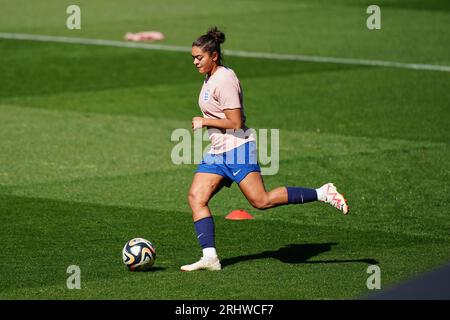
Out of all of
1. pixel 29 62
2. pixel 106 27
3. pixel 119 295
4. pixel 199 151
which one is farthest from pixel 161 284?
pixel 106 27

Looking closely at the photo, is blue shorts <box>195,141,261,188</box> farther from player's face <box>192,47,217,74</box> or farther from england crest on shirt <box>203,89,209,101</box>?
player's face <box>192,47,217,74</box>

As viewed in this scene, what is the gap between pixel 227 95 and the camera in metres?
11.3

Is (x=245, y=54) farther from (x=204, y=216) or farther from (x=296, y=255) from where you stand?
(x=204, y=216)

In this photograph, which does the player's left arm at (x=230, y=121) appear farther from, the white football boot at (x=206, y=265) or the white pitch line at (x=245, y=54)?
the white pitch line at (x=245, y=54)

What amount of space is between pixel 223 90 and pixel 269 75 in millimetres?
13265

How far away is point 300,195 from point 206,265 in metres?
1.18

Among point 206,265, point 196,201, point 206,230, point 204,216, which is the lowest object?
point 206,265

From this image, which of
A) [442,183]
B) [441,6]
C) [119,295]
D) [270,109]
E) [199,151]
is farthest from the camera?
[441,6]

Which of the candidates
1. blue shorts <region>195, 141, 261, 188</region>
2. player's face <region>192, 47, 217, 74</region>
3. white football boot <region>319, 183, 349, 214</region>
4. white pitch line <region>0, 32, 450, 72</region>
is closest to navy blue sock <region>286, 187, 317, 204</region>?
white football boot <region>319, 183, 349, 214</region>

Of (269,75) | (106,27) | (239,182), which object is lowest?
(239,182)

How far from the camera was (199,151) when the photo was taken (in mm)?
18234

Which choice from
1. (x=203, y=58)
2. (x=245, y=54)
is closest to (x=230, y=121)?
(x=203, y=58)

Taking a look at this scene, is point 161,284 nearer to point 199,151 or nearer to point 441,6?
point 199,151

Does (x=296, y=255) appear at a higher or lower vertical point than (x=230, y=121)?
lower
